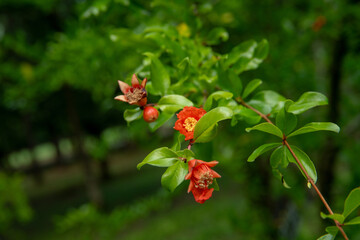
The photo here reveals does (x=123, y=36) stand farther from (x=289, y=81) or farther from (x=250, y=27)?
(x=289, y=81)

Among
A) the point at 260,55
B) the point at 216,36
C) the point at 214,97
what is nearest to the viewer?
the point at 214,97

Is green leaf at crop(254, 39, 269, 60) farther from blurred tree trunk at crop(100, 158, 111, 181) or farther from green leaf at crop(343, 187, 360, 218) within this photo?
blurred tree trunk at crop(100, 158, 111, 181)

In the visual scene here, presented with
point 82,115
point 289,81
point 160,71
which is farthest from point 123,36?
point 82,115

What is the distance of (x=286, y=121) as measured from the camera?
63 cm

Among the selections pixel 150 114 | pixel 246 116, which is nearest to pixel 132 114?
pixel 150 114

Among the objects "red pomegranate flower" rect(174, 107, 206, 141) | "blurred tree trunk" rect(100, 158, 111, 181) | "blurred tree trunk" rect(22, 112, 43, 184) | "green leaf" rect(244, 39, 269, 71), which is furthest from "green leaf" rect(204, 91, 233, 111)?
"blurred tree trunk" rect(100, 158, 111, 181)

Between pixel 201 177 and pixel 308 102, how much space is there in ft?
0.95

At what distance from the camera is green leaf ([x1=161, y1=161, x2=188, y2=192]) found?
1.82 ft

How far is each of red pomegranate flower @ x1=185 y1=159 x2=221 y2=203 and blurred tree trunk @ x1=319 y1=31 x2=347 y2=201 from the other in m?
1.69

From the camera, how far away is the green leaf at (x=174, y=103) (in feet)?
2.22

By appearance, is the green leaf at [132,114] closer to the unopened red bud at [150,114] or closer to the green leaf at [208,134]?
the unopened red bud at [150,114]

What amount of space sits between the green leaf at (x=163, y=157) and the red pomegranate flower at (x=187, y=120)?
0.19 feet

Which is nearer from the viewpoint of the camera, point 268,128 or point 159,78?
point 268,128

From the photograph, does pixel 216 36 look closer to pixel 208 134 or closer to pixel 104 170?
pixel 208 134
